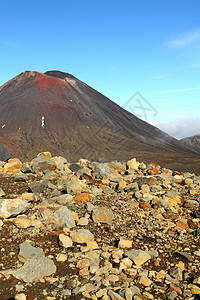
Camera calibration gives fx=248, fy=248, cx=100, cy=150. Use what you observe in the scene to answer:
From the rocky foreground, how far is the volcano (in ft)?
103

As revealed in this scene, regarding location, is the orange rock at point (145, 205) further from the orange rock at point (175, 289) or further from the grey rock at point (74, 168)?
the grey rock at point (74, 168)

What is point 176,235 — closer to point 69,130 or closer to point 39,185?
point 39,185

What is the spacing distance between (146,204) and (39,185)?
108 inches

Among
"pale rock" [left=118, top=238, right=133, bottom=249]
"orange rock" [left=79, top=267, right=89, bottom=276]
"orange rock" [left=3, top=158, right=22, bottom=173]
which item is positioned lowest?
"orange rock" [left=79, top=267, right=89, bottom=276]

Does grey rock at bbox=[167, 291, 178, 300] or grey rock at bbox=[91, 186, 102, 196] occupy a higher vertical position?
grey rock at bbox=[91, 186, 102, 196]

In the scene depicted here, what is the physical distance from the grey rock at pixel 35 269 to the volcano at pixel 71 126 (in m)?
34.8

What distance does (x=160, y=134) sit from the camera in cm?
7419

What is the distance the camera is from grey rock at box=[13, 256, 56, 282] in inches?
134

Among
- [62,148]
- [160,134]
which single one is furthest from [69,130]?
[160,134]

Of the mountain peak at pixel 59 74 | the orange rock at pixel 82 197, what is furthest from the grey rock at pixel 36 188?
the mountain peak at pixel 59 74

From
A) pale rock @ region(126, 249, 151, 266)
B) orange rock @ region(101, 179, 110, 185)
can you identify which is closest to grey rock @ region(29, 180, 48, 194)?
orange rock @ region(101, 179, 110, 185)

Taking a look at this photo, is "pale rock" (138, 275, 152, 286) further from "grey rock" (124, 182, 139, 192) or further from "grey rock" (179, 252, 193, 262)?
"grey rock" (124, 182, 139, 192)

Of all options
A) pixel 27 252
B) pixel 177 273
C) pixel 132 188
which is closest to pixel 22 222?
pixel 27 252

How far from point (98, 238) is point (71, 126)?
56306 mm
